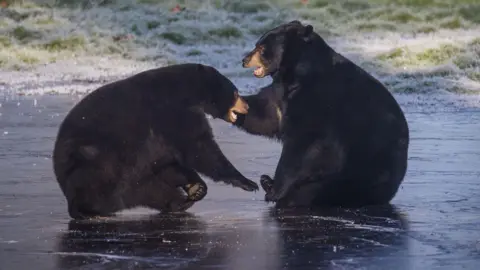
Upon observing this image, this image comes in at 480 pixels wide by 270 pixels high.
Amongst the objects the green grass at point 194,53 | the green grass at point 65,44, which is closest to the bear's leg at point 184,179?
the green grass at point 194,53

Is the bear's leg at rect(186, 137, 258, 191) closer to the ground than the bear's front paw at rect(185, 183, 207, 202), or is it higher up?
higher up

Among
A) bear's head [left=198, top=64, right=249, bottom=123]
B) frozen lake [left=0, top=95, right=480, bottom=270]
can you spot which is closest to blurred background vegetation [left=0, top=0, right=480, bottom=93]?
frozen lake [left=0, top=95, right=480, bottom=270]

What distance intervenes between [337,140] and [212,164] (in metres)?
0.77

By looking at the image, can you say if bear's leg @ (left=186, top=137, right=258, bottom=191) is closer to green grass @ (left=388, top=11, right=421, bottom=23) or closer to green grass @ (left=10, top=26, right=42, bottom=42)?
green grass @ (left=10, top=26, right=42, bottom=42)

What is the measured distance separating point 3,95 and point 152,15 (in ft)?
26.8

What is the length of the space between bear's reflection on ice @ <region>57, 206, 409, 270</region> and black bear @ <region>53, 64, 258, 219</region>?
0.17 metres

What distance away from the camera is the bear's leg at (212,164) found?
272 inches

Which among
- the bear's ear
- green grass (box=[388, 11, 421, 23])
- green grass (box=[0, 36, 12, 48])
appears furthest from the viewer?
green grass (box=[388, 11, 421, 23])

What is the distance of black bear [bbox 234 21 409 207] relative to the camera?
6961 millimetres

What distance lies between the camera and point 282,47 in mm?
7441

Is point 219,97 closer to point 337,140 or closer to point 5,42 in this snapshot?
point 337,140

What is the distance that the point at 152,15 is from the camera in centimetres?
2373

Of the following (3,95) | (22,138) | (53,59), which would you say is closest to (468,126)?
(22,138)

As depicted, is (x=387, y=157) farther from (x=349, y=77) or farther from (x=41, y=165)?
(x=41, y=165)
